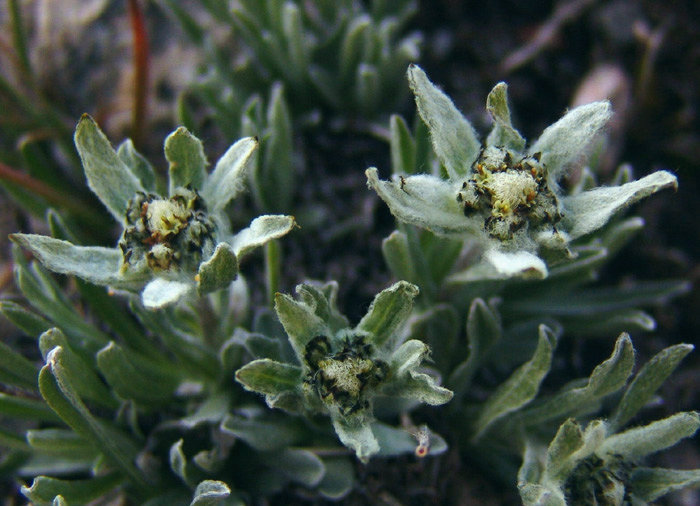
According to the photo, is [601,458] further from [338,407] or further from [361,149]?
[361,149]

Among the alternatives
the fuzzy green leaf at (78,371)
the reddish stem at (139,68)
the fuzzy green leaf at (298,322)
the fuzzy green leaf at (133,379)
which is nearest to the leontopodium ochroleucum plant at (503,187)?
the fuzzy green leaf at (298,322)

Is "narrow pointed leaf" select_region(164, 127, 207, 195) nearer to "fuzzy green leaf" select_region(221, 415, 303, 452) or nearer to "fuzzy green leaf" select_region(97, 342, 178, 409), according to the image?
"fuzzy green leaf" select_region(97, 342, 178, 409)

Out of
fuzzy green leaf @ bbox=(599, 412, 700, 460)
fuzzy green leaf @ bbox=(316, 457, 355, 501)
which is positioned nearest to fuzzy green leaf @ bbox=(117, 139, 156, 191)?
fuzzy green leaf @ bbox=(316, 457, 355, 501)

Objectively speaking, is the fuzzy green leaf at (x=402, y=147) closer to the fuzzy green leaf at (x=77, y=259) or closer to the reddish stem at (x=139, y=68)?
the fuzzy green leaf at (x=77, y=259)

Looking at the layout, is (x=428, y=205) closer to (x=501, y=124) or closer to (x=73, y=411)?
(x=501, y=124)

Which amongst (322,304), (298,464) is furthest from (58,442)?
(322,304)

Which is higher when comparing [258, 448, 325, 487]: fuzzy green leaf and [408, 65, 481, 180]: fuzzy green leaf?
[408, 65, 481, 180]: fuzzy green leaf

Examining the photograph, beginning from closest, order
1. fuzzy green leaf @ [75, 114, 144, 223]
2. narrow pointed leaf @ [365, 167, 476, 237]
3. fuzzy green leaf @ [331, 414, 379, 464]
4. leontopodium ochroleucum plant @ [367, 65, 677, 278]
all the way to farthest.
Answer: fuzzy green leaf @ [331, 414, 379, 464]
narrow pointed leaf @ [365, 167, 476, 237]
leontopodium ochroleucum plant @ [367, 65, 677, 278]
fuzzy green leaf @ [75, 114, 144, 223]

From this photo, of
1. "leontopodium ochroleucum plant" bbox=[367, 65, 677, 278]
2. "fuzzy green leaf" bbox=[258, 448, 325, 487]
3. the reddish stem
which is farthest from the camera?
the reddish stem
